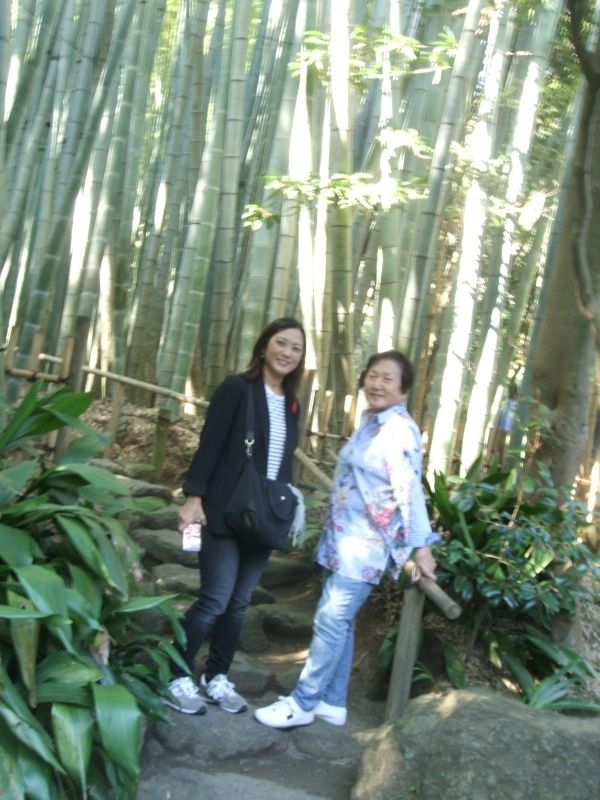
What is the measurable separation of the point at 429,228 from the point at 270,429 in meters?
1.86

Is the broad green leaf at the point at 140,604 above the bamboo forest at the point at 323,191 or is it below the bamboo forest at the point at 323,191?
below

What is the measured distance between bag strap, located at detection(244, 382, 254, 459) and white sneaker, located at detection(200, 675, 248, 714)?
67cm

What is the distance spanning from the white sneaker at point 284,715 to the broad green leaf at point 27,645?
0.83 meters

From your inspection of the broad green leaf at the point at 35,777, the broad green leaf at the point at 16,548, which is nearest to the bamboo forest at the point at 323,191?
the broad green leaf at the point at 16,548

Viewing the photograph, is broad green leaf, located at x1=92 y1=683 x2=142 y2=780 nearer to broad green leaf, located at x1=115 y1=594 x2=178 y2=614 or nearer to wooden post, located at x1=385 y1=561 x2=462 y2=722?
broad green leaf, located at x1=115 y1=594 x2=178 y2=614

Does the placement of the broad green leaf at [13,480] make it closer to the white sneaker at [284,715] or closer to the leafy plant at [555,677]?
the white sneaker at [284,715]

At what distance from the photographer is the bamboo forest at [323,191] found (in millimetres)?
3789

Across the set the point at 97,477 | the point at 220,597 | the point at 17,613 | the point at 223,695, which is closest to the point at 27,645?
the point at 17,613

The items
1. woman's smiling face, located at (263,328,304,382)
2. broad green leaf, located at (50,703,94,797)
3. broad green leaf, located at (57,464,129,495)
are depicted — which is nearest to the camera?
broad green leaf, located at (50,703,94,797)

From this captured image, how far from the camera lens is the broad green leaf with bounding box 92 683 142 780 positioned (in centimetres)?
211

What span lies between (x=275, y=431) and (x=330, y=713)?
2.85 ft

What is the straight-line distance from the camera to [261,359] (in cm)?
286

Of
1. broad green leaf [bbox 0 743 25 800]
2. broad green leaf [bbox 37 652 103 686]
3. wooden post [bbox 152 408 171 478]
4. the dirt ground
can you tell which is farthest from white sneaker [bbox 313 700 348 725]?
wooden post [bbox 152 408 171 478]

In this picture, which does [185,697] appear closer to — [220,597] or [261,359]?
[220,597]
